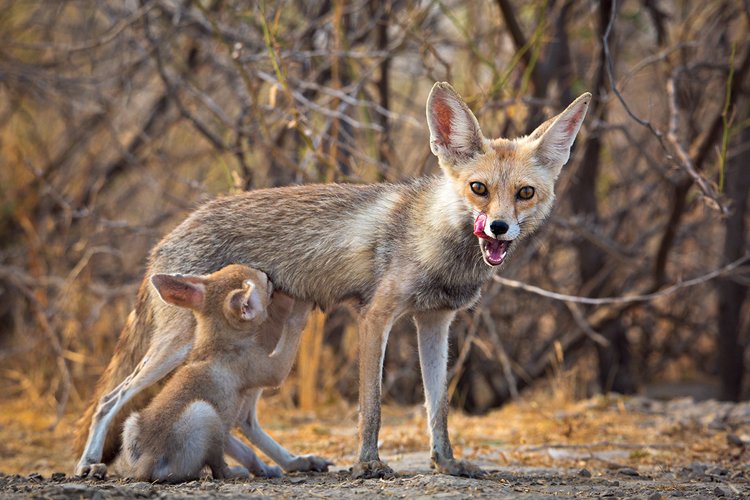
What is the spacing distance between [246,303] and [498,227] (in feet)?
4.59

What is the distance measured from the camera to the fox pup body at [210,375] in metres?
4.57

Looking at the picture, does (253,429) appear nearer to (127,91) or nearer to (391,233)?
(391,233)

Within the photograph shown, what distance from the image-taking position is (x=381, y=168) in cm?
732

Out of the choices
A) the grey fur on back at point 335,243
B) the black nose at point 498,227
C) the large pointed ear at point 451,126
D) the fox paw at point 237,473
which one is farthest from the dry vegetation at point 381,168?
the black nose at point 498,227

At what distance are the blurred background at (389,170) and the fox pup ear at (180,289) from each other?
2.59 meters

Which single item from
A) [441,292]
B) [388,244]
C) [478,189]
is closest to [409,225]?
[388,244]

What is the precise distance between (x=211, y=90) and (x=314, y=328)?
3538 millimetres

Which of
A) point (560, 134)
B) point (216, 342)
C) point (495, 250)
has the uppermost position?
point (560, 134)

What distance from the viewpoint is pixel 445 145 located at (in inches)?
199

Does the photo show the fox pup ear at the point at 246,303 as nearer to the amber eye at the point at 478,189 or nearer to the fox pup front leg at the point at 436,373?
the fox pup front leg at the point at 436,373

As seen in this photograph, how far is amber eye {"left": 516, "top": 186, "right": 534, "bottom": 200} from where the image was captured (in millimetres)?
4715

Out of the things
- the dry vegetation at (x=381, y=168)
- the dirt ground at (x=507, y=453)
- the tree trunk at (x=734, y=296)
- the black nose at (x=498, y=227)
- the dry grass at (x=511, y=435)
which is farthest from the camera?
the tree trunk at (x=734, y=296)

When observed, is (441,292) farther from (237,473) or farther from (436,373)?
(237,473)

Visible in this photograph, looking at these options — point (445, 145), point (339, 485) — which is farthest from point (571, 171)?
point (339, 485)
